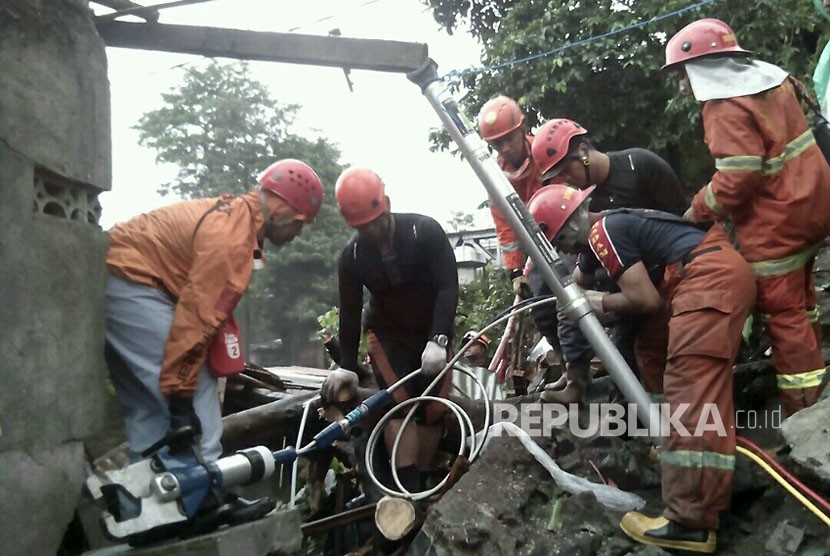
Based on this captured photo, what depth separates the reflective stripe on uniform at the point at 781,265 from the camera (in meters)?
3.41

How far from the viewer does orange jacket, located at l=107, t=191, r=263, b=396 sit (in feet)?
10.0

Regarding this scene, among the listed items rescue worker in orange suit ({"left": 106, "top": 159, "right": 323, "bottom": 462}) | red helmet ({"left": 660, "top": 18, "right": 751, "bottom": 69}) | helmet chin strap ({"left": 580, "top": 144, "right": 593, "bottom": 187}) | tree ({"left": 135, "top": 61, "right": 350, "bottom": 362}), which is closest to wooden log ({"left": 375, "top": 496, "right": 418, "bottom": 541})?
rescue worker in orange suit ({"left": 106, "top": 159, "right": 323, "bottom": 462})

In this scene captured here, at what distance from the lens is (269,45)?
408 cm

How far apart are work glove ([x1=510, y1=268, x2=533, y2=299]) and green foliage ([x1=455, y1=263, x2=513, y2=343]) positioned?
2.83 meters

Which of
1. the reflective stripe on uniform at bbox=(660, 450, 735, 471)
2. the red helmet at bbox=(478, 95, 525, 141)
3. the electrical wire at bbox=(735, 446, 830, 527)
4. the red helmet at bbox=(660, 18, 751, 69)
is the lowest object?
the electrical wire at bbox=(735, 446, 830, 527)

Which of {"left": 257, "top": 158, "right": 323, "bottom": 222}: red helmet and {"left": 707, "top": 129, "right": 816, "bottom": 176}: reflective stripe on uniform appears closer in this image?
{"left": 707, "top": 129, "right": 816, "bottom": 176}: reflective stripe on uniform

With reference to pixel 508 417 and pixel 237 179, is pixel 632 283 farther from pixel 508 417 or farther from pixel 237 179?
pixel 237 179

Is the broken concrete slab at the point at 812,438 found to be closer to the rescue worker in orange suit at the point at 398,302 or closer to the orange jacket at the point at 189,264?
the rescue worker in orange suit at the point at 398,302

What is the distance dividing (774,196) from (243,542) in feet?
9.48

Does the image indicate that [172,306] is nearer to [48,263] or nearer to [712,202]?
[48,263]

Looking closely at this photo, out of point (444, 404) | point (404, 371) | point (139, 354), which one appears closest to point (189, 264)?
point (139, 354)

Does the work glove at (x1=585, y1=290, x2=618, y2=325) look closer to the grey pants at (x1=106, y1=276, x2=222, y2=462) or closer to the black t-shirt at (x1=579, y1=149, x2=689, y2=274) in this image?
the black t-shirt at (x1=579, y1=149, x2=689, y2=274)

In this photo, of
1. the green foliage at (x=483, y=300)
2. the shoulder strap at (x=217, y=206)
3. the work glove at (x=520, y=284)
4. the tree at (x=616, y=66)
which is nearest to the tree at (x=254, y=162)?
the green foliage at (x=483, y=300)

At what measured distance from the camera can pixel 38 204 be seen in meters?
2.69
